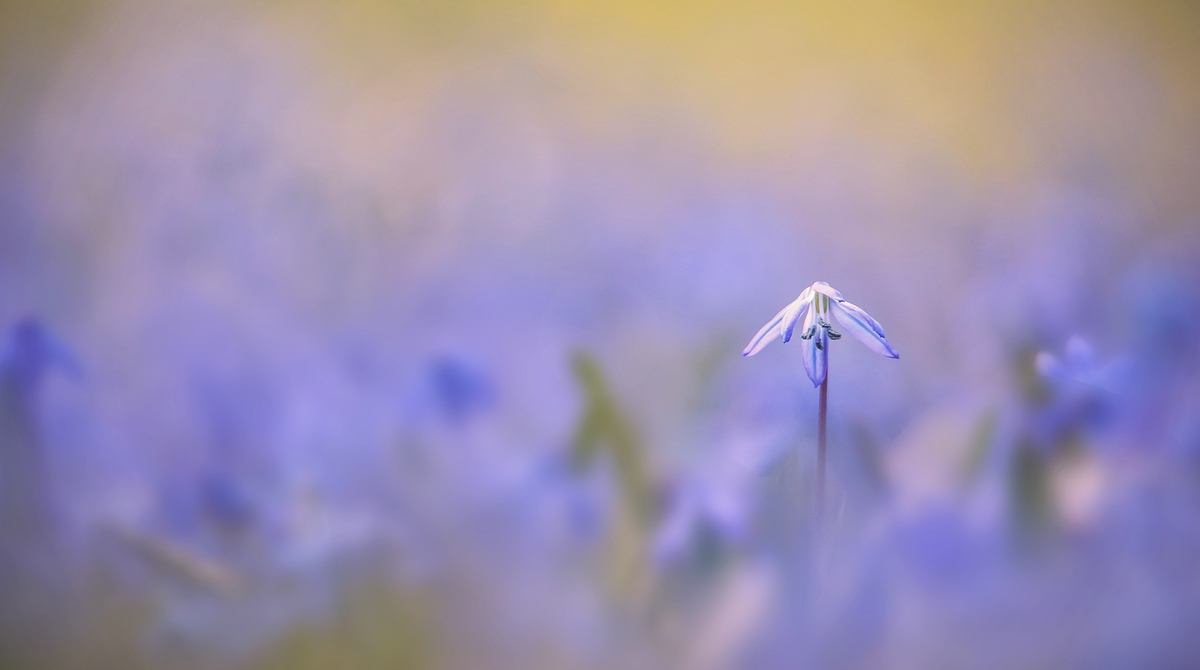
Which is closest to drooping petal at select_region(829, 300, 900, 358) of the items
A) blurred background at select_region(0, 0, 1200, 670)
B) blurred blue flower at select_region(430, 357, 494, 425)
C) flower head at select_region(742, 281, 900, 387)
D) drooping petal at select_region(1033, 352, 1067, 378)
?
flower head at select_region(742, 281, 900, 387)

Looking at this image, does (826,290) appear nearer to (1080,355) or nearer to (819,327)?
(819,327)

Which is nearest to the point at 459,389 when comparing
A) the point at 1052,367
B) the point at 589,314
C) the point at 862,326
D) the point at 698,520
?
the point at 589,314

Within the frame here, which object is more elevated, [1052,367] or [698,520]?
[1052,367]

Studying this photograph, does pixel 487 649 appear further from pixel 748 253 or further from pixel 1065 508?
pixel 1065 508

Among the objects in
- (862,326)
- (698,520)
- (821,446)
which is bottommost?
(698,520)

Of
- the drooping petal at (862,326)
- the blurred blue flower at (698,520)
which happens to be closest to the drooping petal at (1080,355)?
the drooping petal at (862,326)

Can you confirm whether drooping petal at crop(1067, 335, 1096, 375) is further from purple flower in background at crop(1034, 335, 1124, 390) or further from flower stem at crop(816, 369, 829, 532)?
flower stem at crop(816, 369, 829, 532)

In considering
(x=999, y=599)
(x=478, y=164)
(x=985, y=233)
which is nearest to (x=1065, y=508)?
(x=999, y=599)

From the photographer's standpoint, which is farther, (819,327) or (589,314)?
(589,314)
